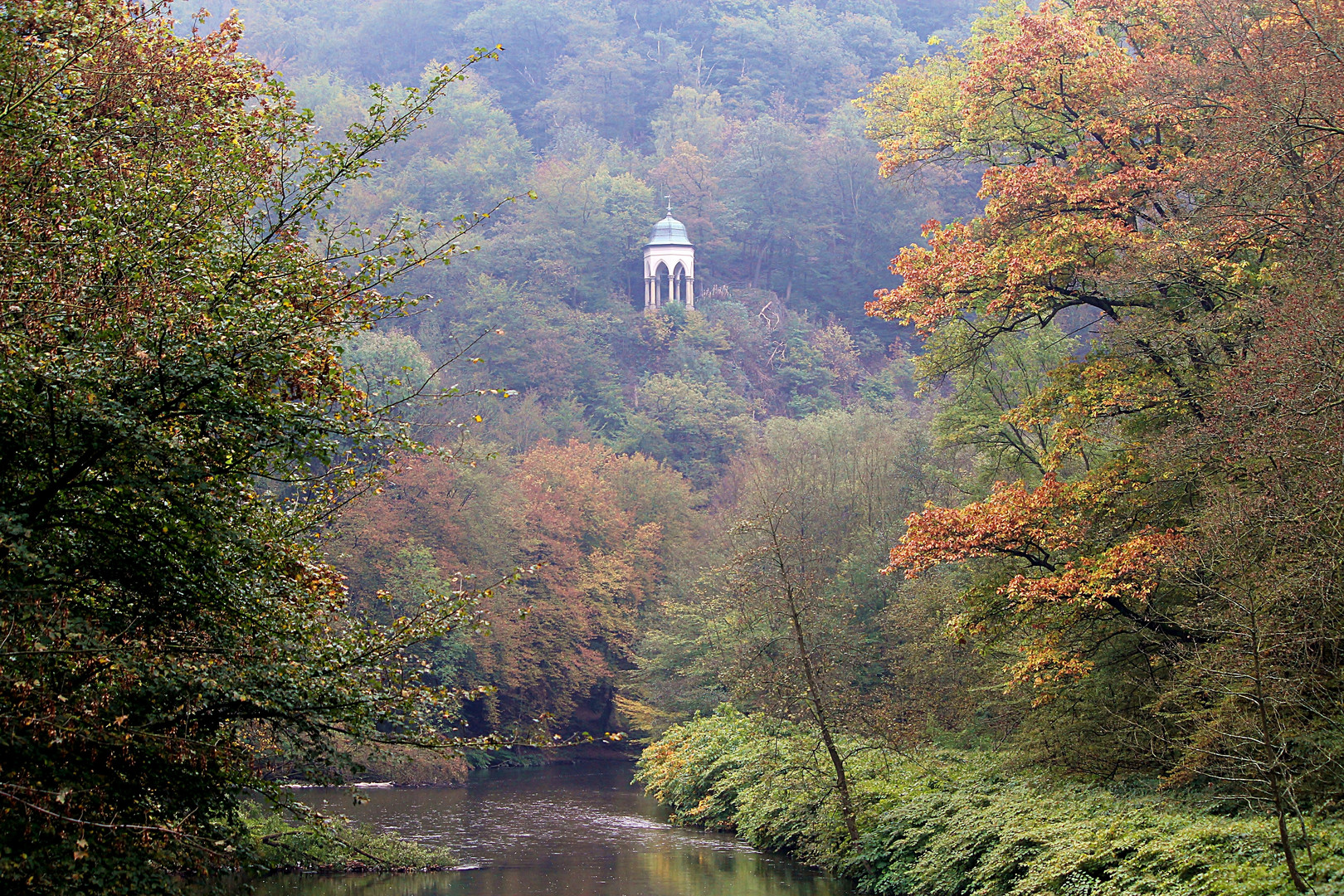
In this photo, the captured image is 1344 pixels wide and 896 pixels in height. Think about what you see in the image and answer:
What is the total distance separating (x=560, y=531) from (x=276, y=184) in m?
36.7

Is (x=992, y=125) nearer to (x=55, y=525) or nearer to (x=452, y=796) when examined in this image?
(x=55, y=525)

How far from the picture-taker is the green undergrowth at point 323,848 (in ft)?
27.8

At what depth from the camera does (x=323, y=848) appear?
11977 millimetres

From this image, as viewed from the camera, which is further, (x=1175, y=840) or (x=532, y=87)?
(x=532, y=87)

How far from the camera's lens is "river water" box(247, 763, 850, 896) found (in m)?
17.6

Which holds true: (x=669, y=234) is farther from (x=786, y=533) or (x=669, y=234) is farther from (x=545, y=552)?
(x=786, y=533)

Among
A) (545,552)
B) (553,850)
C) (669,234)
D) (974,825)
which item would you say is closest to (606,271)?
(669,234)

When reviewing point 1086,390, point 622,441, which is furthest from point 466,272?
point 1086,390

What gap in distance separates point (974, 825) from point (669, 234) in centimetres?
5939

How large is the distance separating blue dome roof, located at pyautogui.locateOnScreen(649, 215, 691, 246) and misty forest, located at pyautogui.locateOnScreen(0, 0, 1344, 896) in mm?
34803

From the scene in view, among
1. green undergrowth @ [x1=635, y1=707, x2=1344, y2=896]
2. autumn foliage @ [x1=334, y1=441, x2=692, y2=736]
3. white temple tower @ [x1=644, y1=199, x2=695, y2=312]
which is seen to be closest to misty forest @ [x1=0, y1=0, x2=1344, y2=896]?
green undergrowth @ [x1=635, y1=707, x2=1344, y2=896]

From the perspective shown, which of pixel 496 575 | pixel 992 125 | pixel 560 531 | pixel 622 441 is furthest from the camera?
pixel 622 441

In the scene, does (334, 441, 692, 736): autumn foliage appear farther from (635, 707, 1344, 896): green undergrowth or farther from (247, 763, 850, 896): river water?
(635, 707, 1344, 896): green undergrowth

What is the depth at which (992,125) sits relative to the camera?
59.6ft
